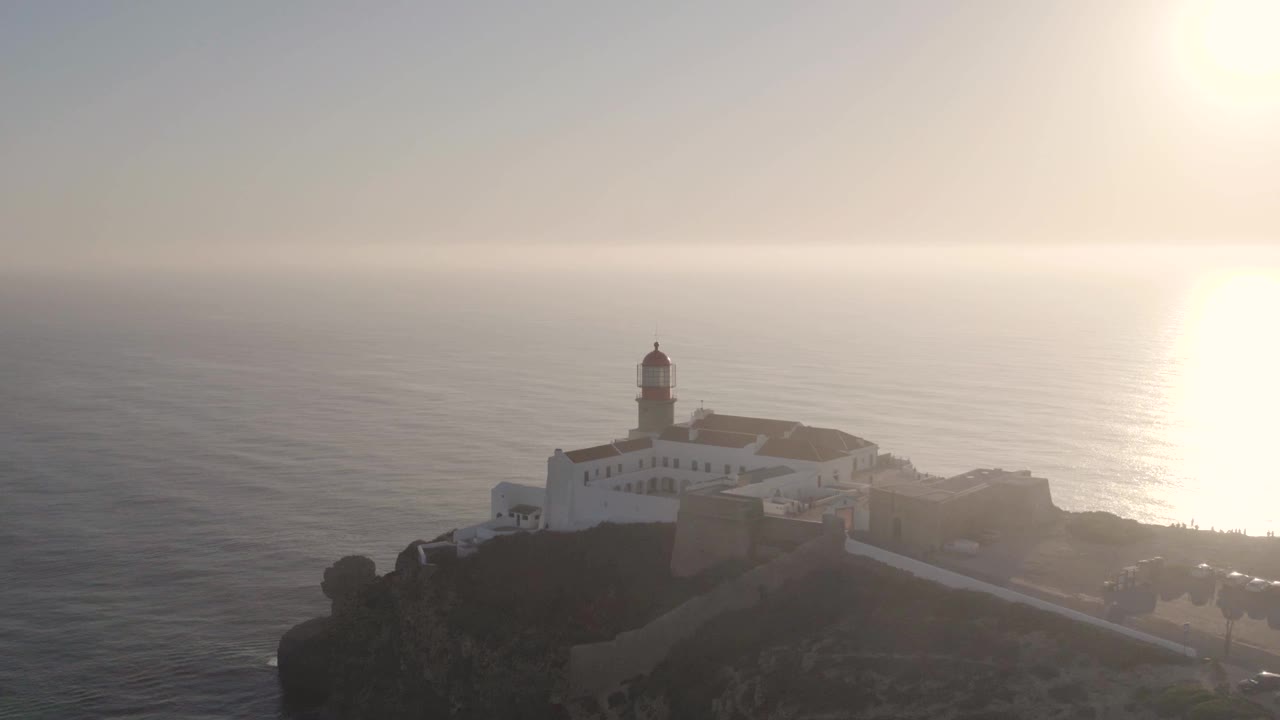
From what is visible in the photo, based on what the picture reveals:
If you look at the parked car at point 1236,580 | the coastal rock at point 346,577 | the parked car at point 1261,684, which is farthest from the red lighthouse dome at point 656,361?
the parked car at point 1261,684

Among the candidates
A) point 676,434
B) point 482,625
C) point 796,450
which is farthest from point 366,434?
point 482,625

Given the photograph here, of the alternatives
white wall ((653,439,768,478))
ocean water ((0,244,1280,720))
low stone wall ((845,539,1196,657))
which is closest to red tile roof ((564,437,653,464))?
white wall ((653,439,768,478))

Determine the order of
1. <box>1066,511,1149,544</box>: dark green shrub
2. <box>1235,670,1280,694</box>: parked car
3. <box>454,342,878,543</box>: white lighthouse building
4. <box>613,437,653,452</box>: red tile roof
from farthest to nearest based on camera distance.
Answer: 1. <box>613,437,653,452</box>: red tile roof
2. <box>454,342,878,543</box>: white lighthouse building
3. <box>1066,511,1149,544</box>: dark green shrub
4. <box>1235,670,1280,694</box>: parked car

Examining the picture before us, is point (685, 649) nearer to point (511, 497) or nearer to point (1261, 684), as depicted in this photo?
point (511, 497)

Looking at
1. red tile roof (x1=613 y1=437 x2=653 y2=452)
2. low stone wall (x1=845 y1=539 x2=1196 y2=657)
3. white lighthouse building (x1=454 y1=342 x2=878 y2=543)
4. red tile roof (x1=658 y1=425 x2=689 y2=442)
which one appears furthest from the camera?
red tile roof (x1=658 y1=425 x2=689 y2=442)

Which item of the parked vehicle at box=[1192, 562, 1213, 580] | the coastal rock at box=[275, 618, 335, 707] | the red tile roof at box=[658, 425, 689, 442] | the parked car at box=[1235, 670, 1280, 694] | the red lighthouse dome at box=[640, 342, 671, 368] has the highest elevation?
the red lighthouse dome at box=[640, 342, 671, 368]

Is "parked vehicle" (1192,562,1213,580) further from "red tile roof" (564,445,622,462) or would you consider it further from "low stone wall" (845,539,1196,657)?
"red tile roof" (564,445,622,462)

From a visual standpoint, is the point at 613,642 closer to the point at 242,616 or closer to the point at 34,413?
the point at 242,616

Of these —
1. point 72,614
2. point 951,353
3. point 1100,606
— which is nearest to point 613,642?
point 1100,606
